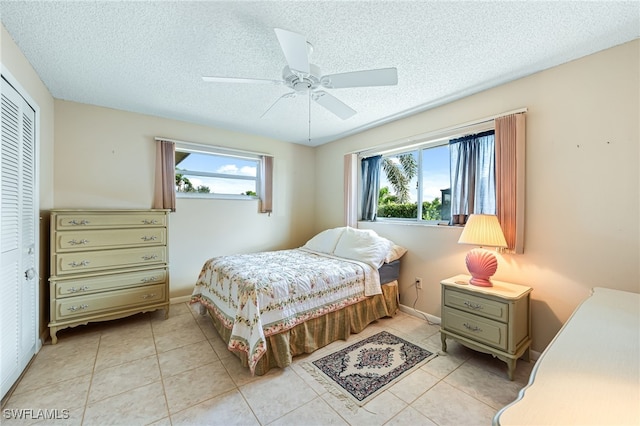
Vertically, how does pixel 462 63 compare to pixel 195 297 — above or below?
above

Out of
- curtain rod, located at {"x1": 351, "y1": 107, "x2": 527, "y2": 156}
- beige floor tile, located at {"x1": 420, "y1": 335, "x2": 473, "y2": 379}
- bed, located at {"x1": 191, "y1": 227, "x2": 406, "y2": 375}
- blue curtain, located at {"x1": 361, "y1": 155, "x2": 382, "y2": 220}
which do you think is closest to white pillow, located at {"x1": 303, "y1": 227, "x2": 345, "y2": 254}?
bed, located at {"x1": 191, "y1": 227, "x2": 406, "y2": 375}

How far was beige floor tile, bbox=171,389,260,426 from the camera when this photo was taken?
155 centimetres

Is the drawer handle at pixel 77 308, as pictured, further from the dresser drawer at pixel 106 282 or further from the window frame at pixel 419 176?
the window frame at pixel 419 176

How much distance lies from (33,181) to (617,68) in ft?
15.1

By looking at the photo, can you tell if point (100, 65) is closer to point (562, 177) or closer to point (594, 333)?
point (594, 333)

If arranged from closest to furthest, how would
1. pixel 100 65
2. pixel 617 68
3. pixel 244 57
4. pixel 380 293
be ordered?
pixel 617 68 < pixel 244 57 < pixel 100 65 < pixel 380 293

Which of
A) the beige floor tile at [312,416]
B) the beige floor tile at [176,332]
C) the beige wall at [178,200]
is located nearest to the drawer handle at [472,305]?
the beige floor tile at [312,416]

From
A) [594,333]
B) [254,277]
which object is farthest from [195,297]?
[594,333]

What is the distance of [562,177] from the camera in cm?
208

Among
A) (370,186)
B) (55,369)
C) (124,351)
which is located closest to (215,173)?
(370,186)

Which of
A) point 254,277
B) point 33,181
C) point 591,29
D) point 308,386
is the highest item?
point 591,29

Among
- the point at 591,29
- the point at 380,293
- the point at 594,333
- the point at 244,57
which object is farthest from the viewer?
the point at 380,293

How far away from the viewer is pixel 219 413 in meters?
1.62

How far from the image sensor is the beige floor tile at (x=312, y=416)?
1544mm
